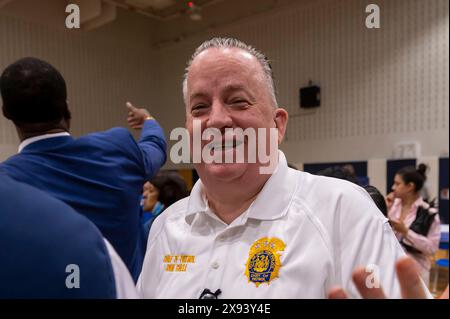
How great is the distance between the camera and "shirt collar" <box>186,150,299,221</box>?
687 millimetres

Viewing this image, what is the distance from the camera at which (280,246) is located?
62 centimetres

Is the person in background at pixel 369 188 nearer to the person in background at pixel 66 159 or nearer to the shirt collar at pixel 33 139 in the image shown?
the person in background at pixel 66 159

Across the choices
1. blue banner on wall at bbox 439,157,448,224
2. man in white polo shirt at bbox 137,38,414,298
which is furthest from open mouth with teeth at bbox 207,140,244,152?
blue banner on wall at bbox 439,157,448,224

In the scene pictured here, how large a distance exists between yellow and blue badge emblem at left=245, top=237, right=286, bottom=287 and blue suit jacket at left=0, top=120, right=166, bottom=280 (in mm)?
196

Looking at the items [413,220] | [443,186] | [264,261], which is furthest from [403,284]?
[443,186]

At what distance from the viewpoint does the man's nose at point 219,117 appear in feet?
1.79

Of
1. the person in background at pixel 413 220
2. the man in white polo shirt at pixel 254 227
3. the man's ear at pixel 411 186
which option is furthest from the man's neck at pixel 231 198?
the man's ear at pixel 411 186

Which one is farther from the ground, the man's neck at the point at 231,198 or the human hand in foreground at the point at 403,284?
the man's neck at the point at 231,198

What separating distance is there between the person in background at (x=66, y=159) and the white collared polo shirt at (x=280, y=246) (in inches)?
5.2

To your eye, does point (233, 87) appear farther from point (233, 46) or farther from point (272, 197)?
point (272, 197)

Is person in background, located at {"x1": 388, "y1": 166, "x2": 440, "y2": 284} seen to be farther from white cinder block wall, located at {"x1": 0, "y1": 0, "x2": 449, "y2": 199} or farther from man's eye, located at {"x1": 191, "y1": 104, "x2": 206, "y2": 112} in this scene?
man's eye, located at {"x1": 191, "y1": 104, "x2": 206, "y2": 112}

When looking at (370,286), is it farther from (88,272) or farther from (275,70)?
(275,70)
